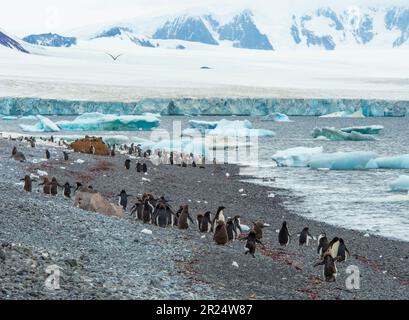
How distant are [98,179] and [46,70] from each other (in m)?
69.6

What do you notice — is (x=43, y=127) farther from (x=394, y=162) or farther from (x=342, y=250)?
(x=342, y=250)

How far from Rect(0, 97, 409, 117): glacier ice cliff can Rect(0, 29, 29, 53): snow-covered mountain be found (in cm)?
5849

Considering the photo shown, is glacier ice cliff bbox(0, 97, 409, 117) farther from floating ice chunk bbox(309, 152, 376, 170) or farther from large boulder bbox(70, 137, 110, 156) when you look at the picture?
large boulder bbox(70, 137, 110, 156)

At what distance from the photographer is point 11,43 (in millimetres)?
121625

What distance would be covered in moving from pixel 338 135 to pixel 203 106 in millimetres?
22910

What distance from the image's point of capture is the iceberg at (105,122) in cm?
4431

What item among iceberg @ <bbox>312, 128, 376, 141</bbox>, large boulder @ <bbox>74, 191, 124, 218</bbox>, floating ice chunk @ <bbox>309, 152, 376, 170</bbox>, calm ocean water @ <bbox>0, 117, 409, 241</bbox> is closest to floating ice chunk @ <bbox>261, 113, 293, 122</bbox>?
iceberg @ <bbox>312, 128, 376, 141</bbox>

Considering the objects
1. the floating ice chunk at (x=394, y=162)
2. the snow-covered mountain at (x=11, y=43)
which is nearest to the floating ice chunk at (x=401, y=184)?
the floating ice chunk at (x=394, y=162)

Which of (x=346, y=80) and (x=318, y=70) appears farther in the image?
(x=318, y=70)

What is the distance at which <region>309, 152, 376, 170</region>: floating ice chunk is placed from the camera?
2802 centimetres

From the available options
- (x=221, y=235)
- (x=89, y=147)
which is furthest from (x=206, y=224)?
(x=89, y=147)
